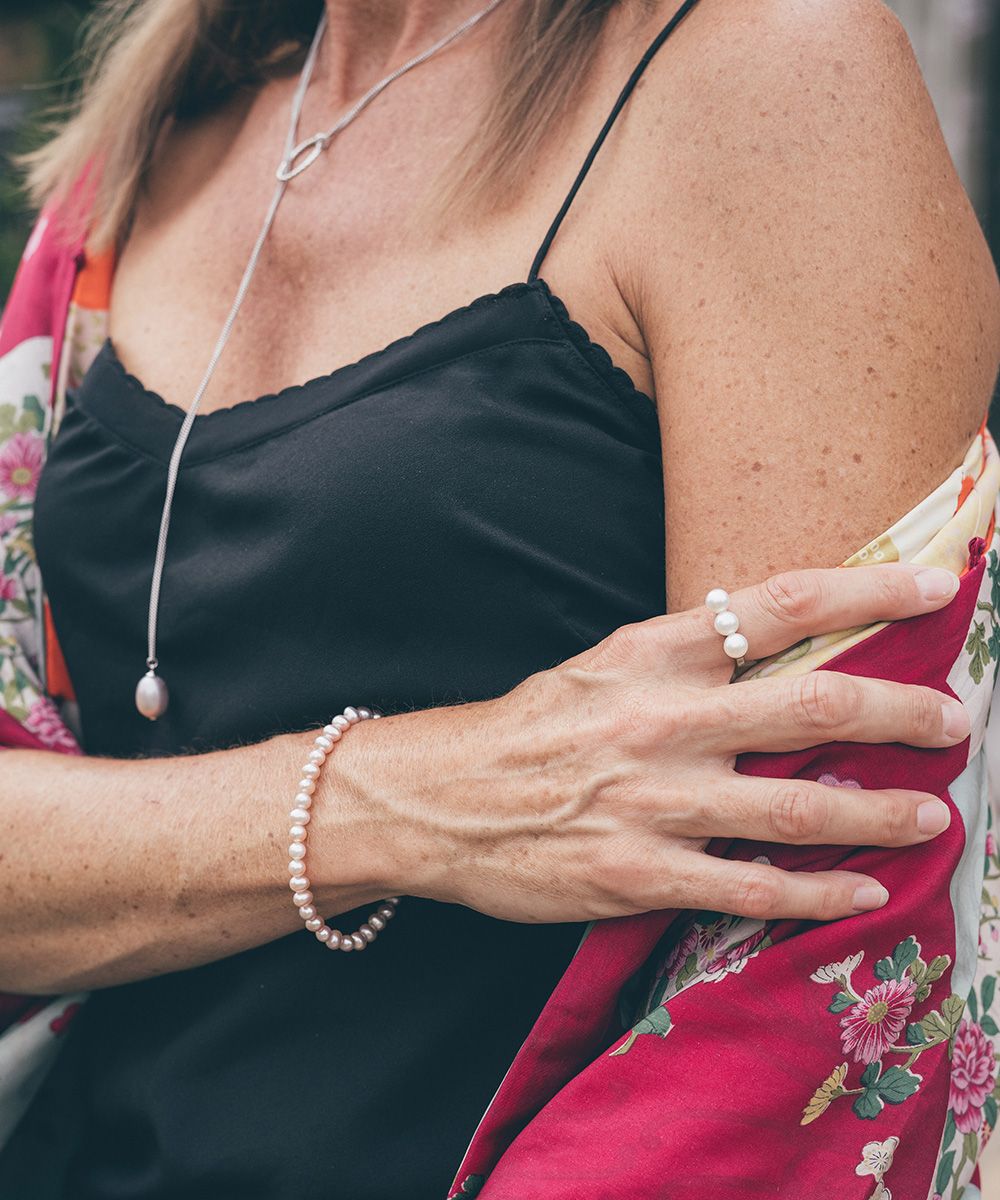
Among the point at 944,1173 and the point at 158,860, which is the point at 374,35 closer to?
the point at 158,860

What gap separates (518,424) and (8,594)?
2.53 ft

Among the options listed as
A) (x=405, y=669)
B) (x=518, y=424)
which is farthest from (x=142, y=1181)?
(x=518, y=424)

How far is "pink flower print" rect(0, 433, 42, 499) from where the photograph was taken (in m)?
1.53

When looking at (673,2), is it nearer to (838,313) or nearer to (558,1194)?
(838,313)

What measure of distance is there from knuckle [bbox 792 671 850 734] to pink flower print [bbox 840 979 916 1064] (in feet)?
0.71

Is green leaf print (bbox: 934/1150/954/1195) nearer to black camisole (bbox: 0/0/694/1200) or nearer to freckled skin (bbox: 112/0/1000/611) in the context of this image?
black camisole (bbox: 0/0/694/1200)

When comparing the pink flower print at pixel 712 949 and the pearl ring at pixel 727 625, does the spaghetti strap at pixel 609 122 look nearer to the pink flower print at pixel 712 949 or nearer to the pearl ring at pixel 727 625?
the pearl ring at pixel 727 625

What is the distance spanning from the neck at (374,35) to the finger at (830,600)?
857 mm

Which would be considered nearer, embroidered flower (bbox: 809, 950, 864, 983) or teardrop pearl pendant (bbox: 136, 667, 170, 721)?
embroidered flower (bbox: 809, 950, 864, 983)

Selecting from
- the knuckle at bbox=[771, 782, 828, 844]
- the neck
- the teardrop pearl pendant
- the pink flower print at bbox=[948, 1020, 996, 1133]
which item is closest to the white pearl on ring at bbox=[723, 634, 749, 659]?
the knuckle at bbox=[771, 782, 828, 844]

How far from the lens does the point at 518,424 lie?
112 cm

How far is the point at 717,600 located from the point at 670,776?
15cm

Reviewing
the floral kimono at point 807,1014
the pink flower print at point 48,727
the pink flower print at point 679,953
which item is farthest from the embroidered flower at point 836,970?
the pink flower print at point 48,727

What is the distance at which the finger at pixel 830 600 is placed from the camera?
93cm
